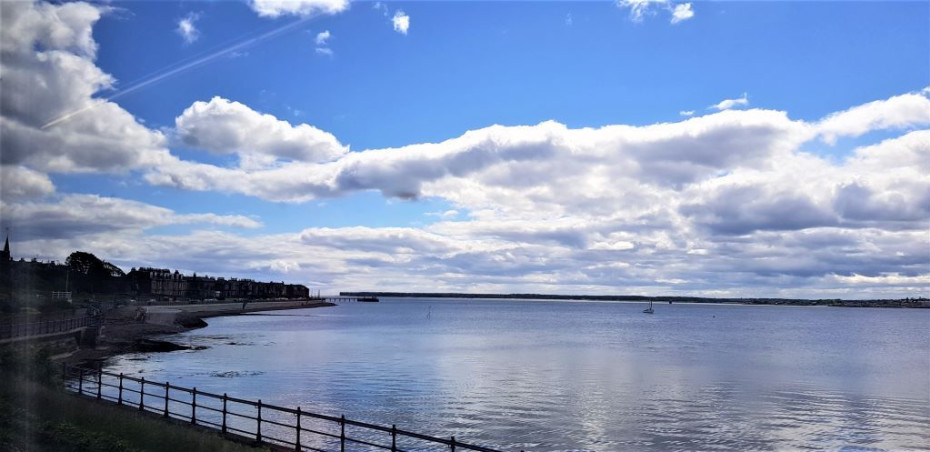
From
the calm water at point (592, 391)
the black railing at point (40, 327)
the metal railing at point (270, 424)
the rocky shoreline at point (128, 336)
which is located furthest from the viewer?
the rocky shoreline at point (128, 336)

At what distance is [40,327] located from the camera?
52312mm

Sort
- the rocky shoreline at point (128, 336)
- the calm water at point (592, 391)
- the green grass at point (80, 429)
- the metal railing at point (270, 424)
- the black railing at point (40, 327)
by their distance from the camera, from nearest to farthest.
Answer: the green grass at point (80, 429)
the metal railing at point (270, 424)
the calm water at point (592, 391)
the black railing at point (40, 327)
the rocky shoreline at point (128, 336)

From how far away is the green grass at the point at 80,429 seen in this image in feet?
58.4

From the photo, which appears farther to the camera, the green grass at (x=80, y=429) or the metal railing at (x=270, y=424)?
the metal railing at (x=270, y=424)

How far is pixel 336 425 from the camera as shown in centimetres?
3434

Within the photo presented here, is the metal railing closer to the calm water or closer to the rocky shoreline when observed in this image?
the calm water

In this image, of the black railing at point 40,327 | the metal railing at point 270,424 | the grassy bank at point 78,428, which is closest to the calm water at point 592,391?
the metal railing at point 270,424

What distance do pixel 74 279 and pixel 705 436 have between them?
18478 cm

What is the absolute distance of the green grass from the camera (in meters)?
17.8

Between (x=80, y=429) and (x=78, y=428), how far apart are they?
162mm

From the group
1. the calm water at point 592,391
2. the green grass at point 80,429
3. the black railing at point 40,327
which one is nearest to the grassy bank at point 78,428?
the green grass at point 80,429

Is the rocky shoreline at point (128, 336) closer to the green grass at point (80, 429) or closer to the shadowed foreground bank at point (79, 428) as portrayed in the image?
the shadowed foreground bank at point (79, 428)

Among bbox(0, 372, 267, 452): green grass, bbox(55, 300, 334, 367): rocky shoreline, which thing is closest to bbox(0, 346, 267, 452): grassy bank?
bbox(0, 372, 267, 452): green grass

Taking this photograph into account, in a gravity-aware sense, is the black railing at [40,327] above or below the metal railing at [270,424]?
above
